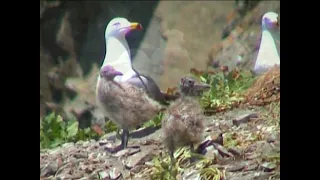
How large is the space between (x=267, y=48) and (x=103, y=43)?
78 centimetres

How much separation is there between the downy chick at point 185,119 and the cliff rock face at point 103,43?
81 millimetres

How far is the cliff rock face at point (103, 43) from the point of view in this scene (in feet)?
7.80

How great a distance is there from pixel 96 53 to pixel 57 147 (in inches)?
19.2

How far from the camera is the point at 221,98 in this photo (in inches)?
94.7

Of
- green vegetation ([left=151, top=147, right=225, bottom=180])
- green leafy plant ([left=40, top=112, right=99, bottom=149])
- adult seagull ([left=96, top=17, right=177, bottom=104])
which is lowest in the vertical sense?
green vegetation ([left=151, top=147, right=225, bottom=180])

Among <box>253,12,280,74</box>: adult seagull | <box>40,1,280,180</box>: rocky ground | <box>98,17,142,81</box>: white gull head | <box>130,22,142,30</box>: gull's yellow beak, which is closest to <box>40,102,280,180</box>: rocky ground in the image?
<box>40,1,280,180</box>: rocky ground

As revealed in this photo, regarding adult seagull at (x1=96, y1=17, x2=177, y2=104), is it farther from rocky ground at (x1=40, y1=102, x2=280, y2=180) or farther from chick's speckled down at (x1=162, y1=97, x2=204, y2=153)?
rocky ground at (x1=40, y1=102, x2=280, y2=180)

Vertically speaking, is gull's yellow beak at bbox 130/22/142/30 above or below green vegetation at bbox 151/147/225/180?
above

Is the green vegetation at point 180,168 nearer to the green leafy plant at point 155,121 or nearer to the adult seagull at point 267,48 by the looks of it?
the green leafy plant at point 155,121

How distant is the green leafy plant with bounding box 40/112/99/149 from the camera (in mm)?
2389

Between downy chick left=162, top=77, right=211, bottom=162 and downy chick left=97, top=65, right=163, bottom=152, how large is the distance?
0.25 ft
